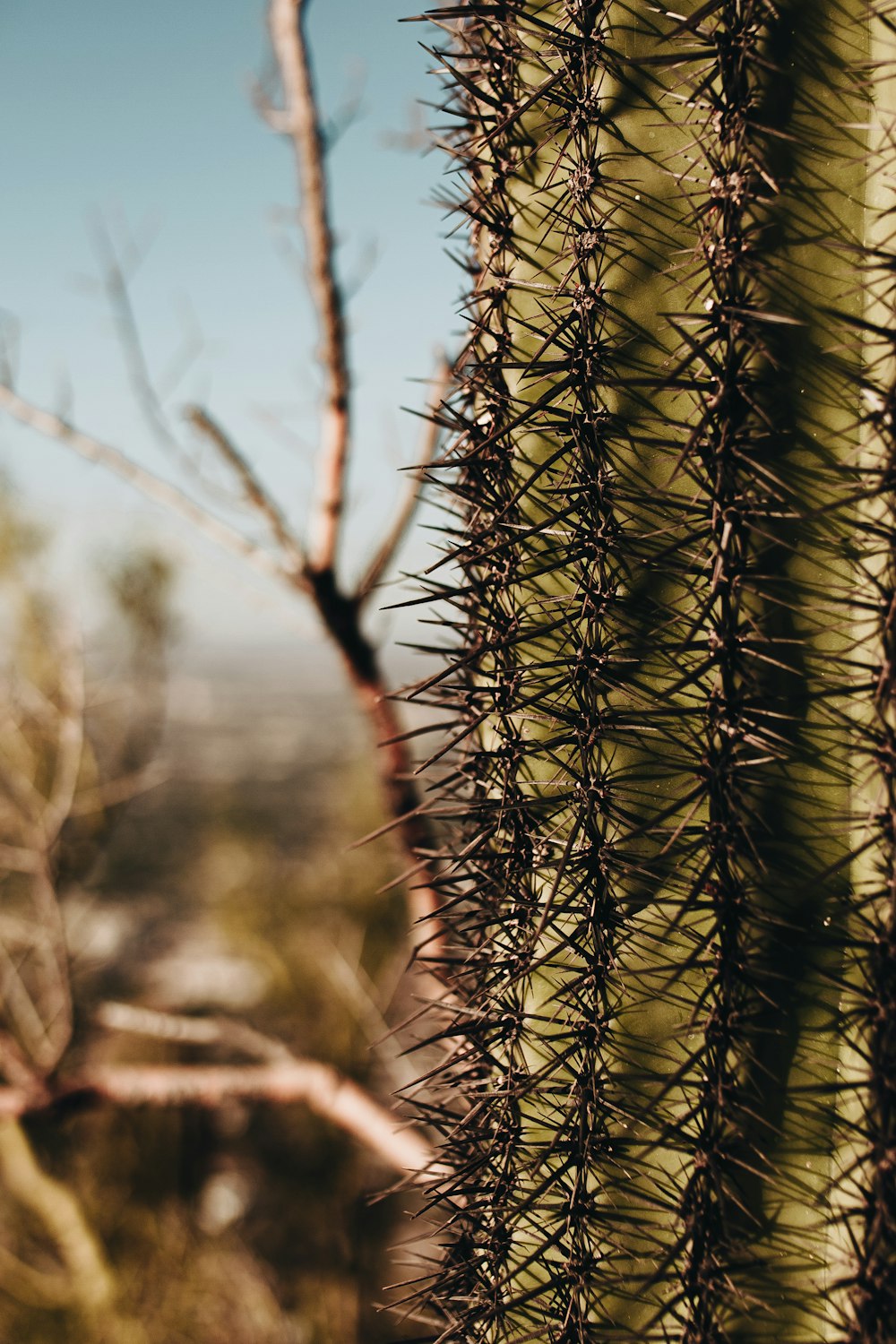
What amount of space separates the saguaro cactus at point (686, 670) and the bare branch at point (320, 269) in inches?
26.6

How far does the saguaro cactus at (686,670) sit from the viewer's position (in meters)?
0.38

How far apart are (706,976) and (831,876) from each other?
8cm

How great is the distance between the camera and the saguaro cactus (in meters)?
0.38

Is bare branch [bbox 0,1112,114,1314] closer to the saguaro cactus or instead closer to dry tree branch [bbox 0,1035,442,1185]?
dry tree branch [bbox 0,1035,442,1185]

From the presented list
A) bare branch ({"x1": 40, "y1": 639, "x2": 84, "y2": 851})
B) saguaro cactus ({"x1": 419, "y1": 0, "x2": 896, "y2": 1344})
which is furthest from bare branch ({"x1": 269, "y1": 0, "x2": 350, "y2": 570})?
bare branch ({"x1": 40, "y1": 639, "x2": 84, "y2": 851})

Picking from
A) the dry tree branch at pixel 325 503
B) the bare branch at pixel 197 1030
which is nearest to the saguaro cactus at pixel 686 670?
the dry tree branch at pixel 325 503

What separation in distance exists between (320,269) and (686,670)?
91 cm

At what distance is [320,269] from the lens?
1095 millimetres

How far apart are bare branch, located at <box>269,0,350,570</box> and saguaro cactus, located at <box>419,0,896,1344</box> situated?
0.68 meters

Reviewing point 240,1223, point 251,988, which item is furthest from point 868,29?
point 251,988

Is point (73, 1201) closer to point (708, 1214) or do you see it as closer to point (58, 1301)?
point (58, 1301)

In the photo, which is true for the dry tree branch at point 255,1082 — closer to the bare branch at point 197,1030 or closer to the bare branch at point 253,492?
the bare branch at point 197,1030

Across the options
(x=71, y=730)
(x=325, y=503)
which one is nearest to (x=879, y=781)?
(x=325, y=503)

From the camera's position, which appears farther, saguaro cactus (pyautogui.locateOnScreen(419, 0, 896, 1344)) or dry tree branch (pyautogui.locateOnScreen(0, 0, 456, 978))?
dry tree branch (pyautogui.locateOnScreen(0, 0, 456, 978))
